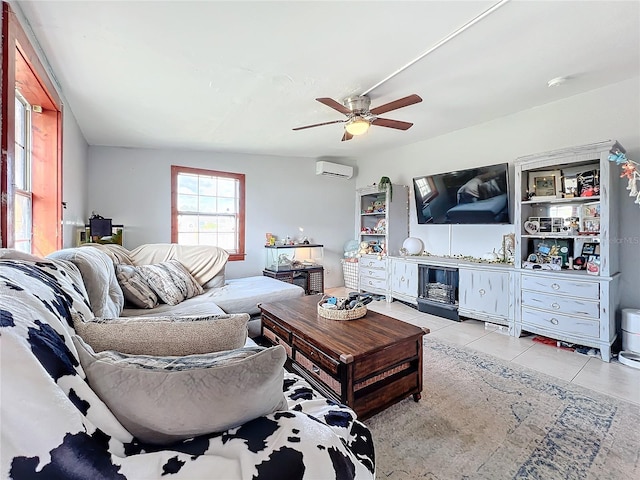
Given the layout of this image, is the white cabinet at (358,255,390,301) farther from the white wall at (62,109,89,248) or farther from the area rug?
the white wall at (62,109,89,248)

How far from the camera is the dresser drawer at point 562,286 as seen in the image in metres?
2.56

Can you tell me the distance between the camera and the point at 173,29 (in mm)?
1771

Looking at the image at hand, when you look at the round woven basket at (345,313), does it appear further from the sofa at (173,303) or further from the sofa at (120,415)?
the sofa at (120,415)

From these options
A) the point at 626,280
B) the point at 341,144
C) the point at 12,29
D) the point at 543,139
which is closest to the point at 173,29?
the point at 12,29

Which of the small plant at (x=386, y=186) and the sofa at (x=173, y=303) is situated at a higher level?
the small plant at (x=386, y=186)

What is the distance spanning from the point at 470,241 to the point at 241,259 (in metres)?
3.36

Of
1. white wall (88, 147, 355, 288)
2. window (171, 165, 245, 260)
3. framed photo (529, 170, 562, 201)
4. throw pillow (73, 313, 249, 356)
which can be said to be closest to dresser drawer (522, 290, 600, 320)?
framed photo (529, 170, 562, 201)

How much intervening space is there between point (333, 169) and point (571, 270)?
3.60 meters

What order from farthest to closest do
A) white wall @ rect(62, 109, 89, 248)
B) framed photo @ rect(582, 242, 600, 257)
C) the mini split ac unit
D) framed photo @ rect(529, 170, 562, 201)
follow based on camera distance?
the mini split ac unit < framed photo @ rect(529, 170, 562, 201) < framed photo @ rect(582, 242, 600, 257) < white wall @ rect(62, 109, 89, 248)

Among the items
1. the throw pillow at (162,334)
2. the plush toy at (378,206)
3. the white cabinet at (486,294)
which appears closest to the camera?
the throw pillow at (162,334)

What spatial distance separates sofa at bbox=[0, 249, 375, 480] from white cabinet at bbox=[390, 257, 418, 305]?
3.43m

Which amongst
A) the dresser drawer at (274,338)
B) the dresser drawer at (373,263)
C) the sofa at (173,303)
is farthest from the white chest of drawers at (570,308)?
the dresser drawer at (274,338)

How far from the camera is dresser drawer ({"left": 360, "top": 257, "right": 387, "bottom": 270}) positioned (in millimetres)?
4582

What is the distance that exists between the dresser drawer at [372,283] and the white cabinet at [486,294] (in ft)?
4.08
